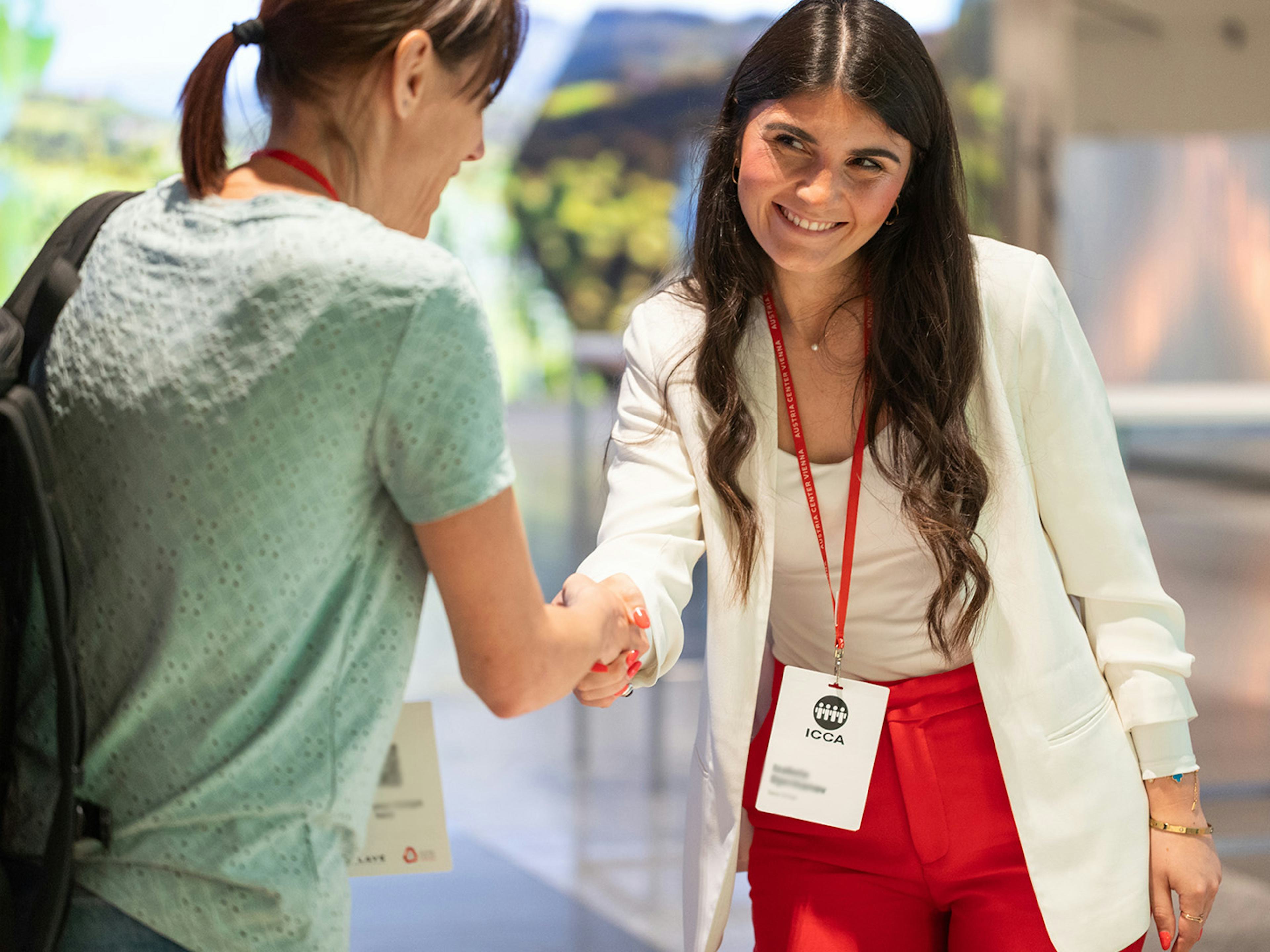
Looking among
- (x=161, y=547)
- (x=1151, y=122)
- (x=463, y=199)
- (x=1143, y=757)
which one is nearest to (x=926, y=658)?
(x=1143, y=757)

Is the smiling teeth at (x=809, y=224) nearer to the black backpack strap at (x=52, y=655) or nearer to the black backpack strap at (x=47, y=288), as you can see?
the black backpack strap at (x=47, y=288)

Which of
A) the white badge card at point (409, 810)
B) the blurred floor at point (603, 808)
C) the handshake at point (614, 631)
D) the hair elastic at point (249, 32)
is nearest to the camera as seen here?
the hair elastic at point (249, 32)

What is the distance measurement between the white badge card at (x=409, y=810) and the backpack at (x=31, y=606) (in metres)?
0.31

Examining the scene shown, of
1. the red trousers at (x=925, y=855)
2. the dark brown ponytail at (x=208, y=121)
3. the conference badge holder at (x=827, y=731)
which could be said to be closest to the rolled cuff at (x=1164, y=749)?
the red trousers at (x=925, y=855)

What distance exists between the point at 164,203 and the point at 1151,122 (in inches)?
289

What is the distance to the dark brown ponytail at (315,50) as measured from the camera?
1.02m

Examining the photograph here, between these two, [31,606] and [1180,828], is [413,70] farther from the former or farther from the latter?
[1180,828]

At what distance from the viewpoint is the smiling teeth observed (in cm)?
162

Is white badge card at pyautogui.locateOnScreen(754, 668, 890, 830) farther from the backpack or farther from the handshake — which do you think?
the backpack

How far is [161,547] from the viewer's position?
3.20ft

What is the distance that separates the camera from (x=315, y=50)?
3.38 feet

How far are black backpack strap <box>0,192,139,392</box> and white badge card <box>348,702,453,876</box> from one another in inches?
18.5

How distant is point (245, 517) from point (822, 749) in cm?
87

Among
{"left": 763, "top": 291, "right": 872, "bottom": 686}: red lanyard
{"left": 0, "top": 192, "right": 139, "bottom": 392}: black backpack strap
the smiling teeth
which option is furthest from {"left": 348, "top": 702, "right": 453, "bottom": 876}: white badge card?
the smiling teeth
